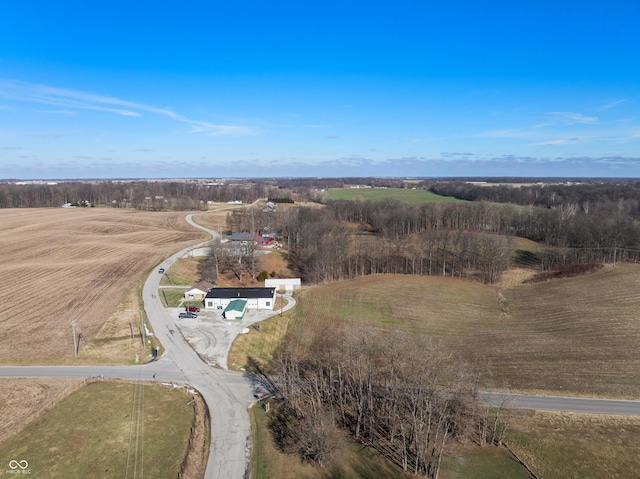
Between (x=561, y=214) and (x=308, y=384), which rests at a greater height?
(x=561, y=214)

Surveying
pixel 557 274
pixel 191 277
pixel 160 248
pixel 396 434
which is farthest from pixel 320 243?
pixel 396 434

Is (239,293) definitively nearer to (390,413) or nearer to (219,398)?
(219,398)

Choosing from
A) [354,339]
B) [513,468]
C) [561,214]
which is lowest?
[513,468]

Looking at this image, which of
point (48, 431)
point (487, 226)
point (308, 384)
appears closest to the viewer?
point (48, 431)

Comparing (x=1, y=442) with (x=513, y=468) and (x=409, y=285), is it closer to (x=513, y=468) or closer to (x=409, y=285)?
(x=513, y=468)

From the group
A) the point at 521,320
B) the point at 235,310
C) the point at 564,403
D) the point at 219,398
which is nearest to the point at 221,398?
the point at 219,398
